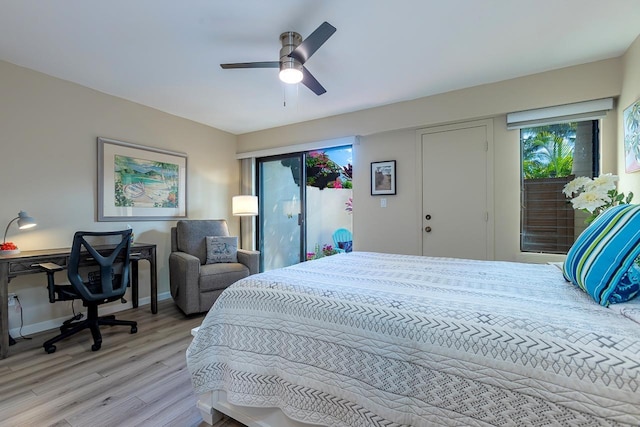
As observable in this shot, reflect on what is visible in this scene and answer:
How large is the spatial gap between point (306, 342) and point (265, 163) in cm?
392

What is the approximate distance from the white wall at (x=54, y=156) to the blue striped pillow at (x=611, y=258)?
3997 mm

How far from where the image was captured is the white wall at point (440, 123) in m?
2.51

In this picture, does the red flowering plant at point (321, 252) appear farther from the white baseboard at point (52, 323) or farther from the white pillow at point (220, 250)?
the white baseboard at point (52, 323)

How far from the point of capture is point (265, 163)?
186 inches

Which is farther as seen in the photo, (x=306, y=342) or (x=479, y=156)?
(x=479, y=156)

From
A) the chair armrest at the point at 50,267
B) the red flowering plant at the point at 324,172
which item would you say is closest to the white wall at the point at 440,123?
the red flowering plant at the point at 324,172

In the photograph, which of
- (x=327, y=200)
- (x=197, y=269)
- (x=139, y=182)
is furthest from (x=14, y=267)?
(x=327, y=200)

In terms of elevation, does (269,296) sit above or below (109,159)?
below

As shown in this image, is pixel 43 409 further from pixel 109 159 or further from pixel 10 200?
pixel 109 159

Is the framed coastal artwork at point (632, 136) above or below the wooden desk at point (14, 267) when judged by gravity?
above

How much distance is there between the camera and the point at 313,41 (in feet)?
5.75

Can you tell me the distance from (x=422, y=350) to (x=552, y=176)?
2.79 metres

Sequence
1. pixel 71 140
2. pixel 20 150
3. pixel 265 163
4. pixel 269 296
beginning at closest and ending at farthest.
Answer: pixel 269 296
pixel 20 150
pixel 71 140
pixel 265 163

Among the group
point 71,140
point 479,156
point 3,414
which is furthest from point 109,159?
point 479,156
